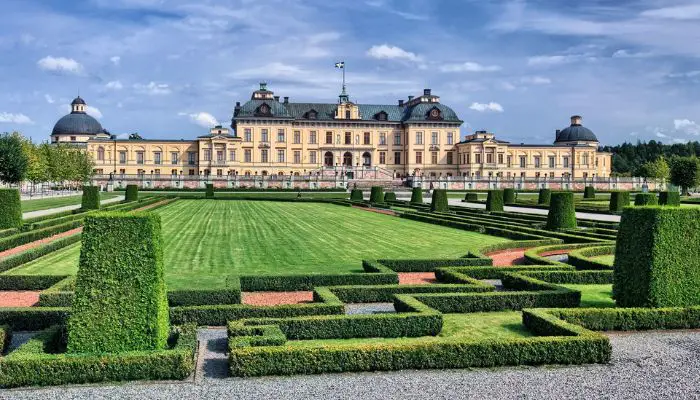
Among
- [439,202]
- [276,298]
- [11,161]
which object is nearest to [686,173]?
[439,202]

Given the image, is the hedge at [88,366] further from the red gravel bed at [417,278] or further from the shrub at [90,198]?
the shrub at [90,198]

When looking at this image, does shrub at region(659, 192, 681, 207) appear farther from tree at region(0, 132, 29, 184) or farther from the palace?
the palace

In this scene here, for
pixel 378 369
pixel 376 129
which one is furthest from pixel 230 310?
pixel 376 129

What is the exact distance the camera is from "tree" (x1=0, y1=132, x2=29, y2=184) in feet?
141

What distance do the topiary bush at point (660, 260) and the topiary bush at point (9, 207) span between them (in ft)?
55.3

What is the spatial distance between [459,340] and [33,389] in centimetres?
449

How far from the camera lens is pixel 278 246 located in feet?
55.3

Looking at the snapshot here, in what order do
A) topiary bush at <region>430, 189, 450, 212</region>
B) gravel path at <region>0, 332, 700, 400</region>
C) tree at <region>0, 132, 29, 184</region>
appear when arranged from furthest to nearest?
tree at <region>0, 132, 29, 184</region>, topiary bush at <region>430, 189, 450, 212</region>, gravel path at <region>0, 332, 700, 400</region>

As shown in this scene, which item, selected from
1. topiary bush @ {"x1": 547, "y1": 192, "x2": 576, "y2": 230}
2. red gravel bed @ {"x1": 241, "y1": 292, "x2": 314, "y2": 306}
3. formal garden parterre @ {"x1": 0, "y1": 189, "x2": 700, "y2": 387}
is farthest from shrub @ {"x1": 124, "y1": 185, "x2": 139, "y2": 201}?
red gravel bed @ {"x1": 241, "y1": 292, "x2": 314, "y2": 306}

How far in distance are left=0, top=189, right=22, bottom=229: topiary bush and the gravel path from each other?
14456mm

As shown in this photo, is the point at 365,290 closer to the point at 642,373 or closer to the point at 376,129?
the point at 642,373

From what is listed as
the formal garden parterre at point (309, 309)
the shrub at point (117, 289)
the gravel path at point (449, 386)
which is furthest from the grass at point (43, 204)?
the gravel path at point (449, 386)

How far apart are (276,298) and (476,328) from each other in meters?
3.50

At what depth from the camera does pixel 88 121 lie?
8312cm
